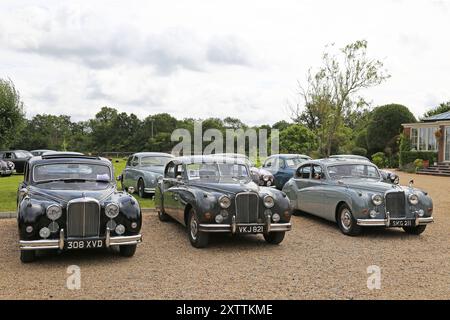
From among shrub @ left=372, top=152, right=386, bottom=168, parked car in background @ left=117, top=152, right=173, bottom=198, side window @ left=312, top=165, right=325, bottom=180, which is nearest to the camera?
side window @ left=312, top=165, right=325, bottom=180

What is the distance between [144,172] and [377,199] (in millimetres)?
7936

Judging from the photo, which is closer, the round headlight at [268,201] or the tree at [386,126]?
the round headlight at [268,201]

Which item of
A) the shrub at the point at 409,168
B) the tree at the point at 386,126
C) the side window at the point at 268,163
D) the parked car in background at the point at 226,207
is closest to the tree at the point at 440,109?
the tree at the point at 386,126

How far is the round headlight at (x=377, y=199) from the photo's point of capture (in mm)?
9211

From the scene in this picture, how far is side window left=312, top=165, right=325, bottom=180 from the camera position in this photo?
11.2 m

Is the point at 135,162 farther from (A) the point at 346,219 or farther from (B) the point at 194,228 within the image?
(A) the point at 346,219

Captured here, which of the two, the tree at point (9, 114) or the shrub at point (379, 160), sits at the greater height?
the tree at point (9, 114)

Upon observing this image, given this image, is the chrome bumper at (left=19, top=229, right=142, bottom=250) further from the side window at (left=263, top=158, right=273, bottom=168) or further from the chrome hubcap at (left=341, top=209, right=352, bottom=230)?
the side window at (left=263, top=158, right=273, bottom=168)

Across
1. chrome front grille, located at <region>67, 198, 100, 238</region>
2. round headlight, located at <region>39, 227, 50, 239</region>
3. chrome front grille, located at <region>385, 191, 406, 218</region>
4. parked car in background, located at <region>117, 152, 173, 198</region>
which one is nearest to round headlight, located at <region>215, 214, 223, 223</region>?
chrome front grille, located at <region>67, 198, 100, 238</region>

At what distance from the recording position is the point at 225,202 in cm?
812

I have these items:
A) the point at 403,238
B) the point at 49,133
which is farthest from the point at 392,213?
the point at 49,133

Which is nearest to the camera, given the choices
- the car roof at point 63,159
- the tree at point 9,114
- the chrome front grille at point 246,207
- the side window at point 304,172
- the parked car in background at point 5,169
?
the chrome front grille at point 246,207

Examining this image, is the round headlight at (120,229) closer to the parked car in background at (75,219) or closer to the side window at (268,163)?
the parked car in background at (75,219)
